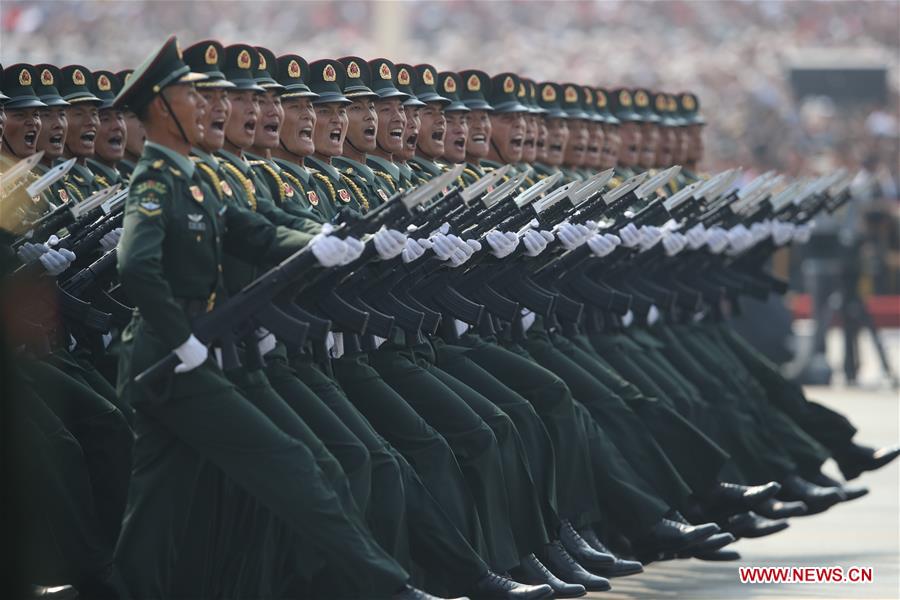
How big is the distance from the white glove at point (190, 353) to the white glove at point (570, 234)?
2.41 m

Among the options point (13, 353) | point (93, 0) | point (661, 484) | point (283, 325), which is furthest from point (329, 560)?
point (93, 0)

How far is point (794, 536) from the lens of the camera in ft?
33.3

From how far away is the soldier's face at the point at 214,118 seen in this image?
677cm

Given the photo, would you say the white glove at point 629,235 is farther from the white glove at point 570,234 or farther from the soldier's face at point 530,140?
the soldier's face at point 530,140

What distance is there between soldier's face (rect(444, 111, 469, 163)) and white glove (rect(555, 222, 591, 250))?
2.89 ft

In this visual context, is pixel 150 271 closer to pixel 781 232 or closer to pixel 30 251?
pixel 30 251

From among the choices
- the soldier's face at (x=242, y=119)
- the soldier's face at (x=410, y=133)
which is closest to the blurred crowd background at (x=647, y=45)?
the soldier's face at (x=410, y=133)

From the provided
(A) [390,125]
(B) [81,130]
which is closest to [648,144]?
(A) [390,125]

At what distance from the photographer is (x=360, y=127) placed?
827 cm

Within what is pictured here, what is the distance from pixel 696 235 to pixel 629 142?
1.49 m

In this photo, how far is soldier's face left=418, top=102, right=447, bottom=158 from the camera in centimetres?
887

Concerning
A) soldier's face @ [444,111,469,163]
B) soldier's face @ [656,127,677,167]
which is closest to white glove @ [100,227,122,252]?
soldier's face @ [444,111,469,163]

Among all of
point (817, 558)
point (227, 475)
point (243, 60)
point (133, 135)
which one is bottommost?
point (817, 558)

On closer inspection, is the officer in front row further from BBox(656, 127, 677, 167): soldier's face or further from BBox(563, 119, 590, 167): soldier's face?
BBox(656, 127, 677, 167): soldier's face
